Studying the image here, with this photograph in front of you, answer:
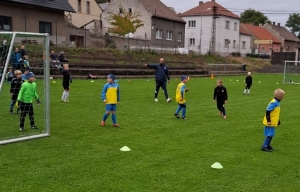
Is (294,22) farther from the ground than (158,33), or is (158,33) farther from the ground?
(294,22)

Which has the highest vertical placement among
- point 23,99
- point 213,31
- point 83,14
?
point 83,14

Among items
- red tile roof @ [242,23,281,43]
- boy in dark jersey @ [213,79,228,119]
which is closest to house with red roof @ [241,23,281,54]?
red tile roof @ [242,23,281,43]

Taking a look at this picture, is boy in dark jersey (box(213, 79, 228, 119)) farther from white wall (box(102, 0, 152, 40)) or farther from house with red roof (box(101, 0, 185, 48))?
white wall (box(102, 0, 152, 40))

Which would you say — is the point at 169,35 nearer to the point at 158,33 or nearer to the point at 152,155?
the point at 158,33

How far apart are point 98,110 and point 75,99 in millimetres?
3112

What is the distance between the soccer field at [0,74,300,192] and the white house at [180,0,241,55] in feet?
170

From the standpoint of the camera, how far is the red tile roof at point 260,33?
264 feet

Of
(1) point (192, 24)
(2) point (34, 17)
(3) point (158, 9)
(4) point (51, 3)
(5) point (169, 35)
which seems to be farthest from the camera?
(1) point (192, 24)

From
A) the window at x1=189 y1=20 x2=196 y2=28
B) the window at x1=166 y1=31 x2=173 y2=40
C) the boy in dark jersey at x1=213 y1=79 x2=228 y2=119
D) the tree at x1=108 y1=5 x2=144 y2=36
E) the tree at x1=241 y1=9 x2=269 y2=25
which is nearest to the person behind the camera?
the boy in dark jersey at x1=213 y1=79 x2=228 y2=119

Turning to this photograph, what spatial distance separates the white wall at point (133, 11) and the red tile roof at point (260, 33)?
3495 cm

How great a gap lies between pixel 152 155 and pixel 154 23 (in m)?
45.7

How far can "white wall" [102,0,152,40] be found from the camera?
52.2 m

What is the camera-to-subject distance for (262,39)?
263 ft

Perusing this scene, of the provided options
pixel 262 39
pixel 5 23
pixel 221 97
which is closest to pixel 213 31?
pixel 262 39
